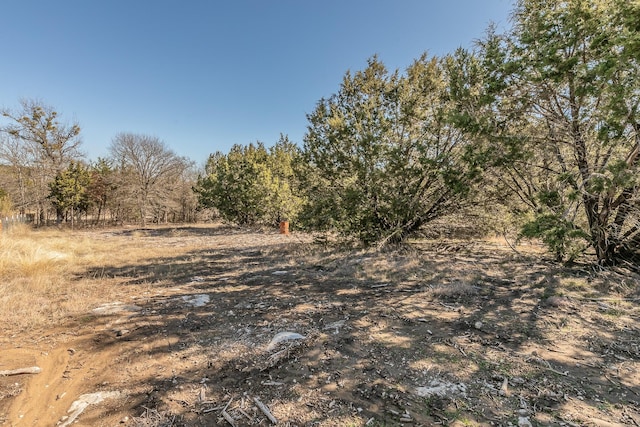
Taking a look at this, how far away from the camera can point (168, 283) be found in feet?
18.5

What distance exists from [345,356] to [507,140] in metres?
4.53

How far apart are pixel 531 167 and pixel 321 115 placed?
16.6 ft

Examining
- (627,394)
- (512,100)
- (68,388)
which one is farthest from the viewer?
(512,100)

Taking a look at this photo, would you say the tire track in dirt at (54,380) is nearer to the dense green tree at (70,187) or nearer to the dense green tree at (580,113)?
the dense green tree at (580,113)

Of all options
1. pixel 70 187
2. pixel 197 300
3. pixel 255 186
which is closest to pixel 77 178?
pixel 70 187

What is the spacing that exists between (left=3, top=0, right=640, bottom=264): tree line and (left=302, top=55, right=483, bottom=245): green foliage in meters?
0.03

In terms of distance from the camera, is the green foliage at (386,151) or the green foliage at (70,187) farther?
the green foliage at (70,187)

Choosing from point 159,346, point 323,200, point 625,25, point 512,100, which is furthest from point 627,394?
point 323,200

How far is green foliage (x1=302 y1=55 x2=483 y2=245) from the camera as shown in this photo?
23.2 feet

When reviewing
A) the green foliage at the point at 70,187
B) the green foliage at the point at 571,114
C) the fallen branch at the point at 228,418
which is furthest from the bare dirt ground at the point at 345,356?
the green foliage at the point at 70,187

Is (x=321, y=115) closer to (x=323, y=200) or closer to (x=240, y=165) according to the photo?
(x=323, y=200)

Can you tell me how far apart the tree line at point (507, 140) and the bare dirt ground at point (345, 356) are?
4.44 ft

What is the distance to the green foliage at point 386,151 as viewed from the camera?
23.2 ft

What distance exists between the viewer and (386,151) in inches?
277
